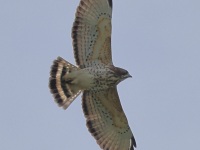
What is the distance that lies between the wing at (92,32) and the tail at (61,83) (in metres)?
0.31

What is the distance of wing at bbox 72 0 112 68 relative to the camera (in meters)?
16.7

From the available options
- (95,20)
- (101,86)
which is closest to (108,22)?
(95,20)

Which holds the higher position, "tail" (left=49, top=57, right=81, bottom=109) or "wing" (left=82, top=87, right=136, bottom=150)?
"tail" (left=49, top=57, right=81, bottom=109)

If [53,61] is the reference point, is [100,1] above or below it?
above

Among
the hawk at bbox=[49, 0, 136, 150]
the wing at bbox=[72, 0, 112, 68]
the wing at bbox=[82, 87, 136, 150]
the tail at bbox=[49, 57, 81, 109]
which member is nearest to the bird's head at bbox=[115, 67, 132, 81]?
the hawk at bbox=[49, 0, 136, 150]

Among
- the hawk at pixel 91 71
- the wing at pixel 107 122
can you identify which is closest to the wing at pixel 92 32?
the hawk at pixel 91 71

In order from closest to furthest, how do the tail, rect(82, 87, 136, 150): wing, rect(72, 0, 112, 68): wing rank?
the tail, rect(72, 0, 112, 68): wing, rect(82, 87, 136, 150): wing

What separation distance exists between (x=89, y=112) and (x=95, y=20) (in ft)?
6.78

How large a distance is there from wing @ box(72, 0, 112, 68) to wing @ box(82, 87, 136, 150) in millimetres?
865

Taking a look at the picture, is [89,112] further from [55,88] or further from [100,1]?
[100,1]

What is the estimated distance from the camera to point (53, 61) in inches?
656

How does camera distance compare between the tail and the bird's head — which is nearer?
the bird's head

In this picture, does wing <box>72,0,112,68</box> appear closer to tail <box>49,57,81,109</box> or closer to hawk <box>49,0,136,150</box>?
hawk <box>49,0,136,150</box>

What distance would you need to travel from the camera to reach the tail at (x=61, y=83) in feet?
54.4
